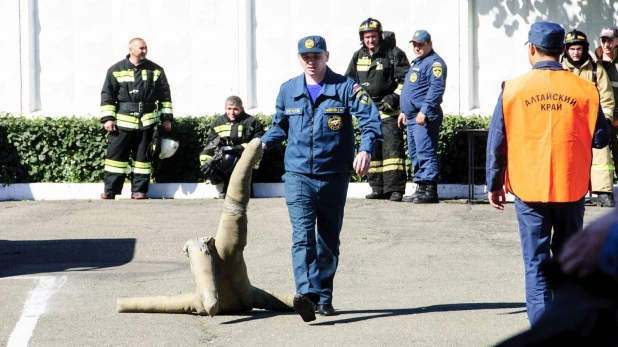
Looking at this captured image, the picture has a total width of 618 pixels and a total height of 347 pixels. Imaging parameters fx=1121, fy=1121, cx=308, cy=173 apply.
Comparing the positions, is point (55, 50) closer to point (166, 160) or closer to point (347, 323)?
point (166, 160)

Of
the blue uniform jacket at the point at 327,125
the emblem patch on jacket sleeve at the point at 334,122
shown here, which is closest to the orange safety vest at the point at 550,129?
the blue uniform jacket at the point at 327,125

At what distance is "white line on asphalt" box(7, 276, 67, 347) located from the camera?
684 cm

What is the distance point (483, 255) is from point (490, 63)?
7.28 m

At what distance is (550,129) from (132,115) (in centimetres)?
909

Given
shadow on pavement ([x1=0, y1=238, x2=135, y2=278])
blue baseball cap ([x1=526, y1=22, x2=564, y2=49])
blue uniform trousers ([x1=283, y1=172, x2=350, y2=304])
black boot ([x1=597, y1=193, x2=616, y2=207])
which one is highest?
blue baseball cap ([x1=526, y1=22, x2=564, y2=49])

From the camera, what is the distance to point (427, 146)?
13.7 metres

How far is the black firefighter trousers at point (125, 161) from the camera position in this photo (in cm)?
1464

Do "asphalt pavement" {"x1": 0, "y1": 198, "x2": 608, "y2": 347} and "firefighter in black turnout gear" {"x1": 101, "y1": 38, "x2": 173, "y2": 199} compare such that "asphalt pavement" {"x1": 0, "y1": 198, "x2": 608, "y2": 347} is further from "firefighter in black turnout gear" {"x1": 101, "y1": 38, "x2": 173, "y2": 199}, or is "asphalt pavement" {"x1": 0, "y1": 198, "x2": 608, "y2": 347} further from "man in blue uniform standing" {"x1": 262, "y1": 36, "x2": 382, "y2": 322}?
"firefighter in black turnout gear" {"x1": 101, "y1": 38, "x2": 173, "y2": 199}

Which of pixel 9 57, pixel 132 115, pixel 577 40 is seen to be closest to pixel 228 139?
pixel 132 115

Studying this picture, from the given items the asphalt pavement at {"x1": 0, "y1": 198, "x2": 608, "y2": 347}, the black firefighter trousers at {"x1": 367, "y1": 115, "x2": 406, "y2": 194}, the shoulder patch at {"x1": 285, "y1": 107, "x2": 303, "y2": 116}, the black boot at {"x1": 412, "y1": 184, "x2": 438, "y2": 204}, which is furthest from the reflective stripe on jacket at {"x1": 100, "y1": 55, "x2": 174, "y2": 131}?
the shoulder patch at {"x1": 285, "y1": 107, "x2": 303, "y2": 116}

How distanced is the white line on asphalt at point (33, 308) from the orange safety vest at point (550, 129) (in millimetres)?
3112

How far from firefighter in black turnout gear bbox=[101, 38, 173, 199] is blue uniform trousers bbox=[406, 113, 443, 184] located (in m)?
3.32

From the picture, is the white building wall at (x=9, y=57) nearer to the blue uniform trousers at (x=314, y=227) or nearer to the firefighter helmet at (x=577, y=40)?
the firefighter helmet at (x=577, y=40)

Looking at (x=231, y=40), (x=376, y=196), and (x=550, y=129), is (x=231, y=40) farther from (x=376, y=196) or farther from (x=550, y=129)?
(x=550, y=129)
